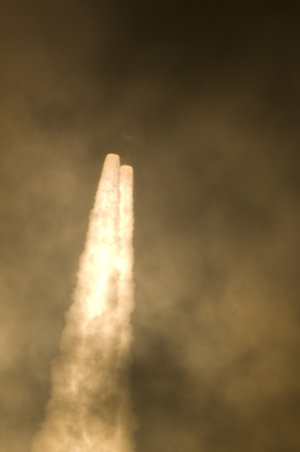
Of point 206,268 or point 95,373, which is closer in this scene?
point 95,373

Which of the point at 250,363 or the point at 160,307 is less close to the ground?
the point at 160,307

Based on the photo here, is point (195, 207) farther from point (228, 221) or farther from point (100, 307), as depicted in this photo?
point (100, 307)

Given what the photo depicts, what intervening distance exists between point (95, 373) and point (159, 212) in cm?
429

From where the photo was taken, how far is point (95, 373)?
10.7 m

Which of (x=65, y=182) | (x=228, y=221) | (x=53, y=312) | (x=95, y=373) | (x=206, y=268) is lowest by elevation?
(x=95, y=373)

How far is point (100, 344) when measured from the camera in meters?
11.0

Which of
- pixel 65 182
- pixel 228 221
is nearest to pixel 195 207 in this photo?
pixel 228 221

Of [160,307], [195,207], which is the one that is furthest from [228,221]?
[160,307]

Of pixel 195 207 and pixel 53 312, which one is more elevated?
pixel 195 207

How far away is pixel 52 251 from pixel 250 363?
5534mm

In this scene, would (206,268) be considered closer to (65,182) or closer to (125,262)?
(125,262)

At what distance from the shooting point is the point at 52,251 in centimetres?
1154

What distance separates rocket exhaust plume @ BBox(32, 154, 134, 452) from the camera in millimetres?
10219

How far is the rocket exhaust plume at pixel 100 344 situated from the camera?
10219 millimetres
